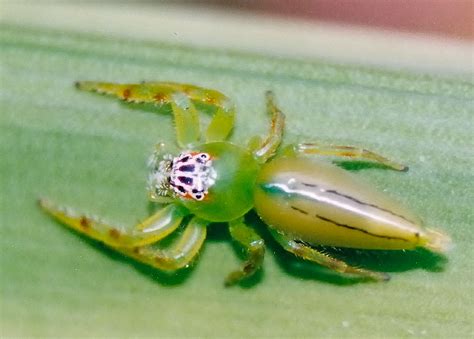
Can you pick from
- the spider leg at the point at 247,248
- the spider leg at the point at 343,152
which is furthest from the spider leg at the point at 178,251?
the spider leg at the point at 343,152

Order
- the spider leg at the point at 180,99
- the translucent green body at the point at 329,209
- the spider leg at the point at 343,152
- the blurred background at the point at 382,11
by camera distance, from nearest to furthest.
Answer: the translucent green body at the point at 329,209 < the spider leg at the point at 343,152 < the spider leg at the point at 180,99 < the blurred background at the point at 382,11

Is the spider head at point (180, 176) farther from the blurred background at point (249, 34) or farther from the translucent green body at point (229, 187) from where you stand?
the blurred background at point (249, 34)

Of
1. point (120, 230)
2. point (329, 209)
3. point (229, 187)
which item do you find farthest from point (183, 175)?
point (329, 209)

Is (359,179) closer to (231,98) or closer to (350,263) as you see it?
(350,263)

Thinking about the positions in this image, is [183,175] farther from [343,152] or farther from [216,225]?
[343,152]

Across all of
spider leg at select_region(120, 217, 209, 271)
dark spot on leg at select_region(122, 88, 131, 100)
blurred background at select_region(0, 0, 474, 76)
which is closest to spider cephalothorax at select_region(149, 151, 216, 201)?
spider leg at select_region(120, 217, 209, 271)

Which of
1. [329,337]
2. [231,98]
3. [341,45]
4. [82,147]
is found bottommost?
[329,337]

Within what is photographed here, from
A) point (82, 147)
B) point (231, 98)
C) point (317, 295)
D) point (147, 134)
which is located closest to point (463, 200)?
point (317, 295)
